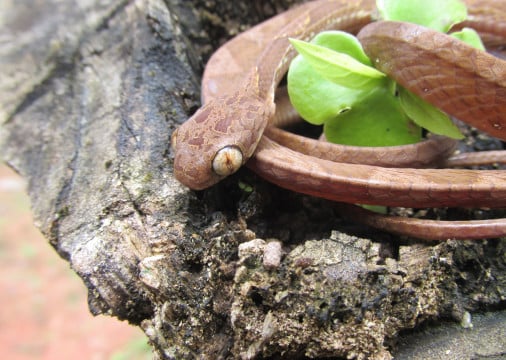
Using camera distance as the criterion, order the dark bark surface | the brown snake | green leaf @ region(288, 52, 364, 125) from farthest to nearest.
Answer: green leaf @ region(288, 52, 364, 125)
the brown snake
the dark bark surface

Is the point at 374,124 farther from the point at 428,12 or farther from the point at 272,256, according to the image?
the point at 272,256

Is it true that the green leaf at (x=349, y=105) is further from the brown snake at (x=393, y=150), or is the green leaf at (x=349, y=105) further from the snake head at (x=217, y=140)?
the snake head at (x=217, y=140)

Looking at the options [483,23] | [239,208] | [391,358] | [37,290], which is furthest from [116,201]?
[37,290]

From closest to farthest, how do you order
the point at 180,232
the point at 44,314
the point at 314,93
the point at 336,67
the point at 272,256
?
the point at 272,256
the point at 180,232
the point at 336,67
the point at 314,93
the point at 44,314

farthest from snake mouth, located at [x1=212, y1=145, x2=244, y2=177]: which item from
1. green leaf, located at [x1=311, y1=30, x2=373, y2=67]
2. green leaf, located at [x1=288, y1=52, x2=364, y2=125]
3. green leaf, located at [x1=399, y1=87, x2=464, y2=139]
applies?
green leaf, located at [x1=399, y1=87, x2=464, y2=139]

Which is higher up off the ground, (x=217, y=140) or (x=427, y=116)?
(x=217, y=140)

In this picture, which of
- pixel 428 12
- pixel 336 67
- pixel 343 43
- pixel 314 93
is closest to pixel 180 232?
pixel 314 93

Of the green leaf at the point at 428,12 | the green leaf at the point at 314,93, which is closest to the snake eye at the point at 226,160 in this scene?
the green leaf at the point at 314,93

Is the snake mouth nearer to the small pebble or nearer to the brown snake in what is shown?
the brown snake
